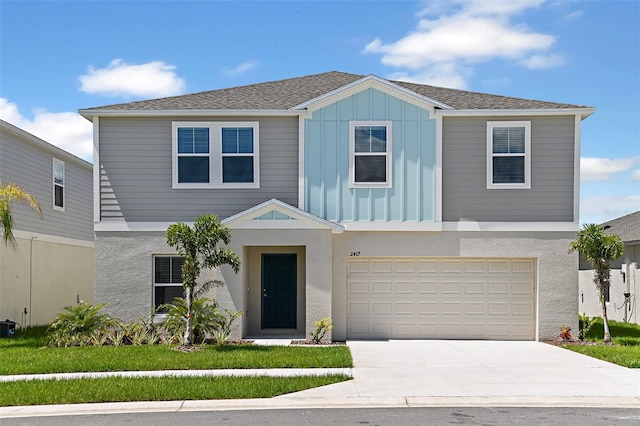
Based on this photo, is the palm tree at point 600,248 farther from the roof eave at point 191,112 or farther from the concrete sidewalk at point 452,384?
the roof eave at point 191,112

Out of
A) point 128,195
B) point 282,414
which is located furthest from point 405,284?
point 282,414

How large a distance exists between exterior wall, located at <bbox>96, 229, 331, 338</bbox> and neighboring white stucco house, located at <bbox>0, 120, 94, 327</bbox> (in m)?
4.29

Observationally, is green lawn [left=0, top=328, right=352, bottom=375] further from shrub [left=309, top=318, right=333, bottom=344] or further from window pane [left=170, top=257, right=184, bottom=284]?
window pane [left=170, top=257, right=184, bottom=284]

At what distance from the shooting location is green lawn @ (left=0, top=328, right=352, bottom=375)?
13.2 metres

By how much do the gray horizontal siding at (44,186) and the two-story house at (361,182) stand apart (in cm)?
434

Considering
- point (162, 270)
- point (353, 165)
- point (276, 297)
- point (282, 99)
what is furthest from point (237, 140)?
point (276, 297)

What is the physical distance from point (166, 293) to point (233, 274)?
7.29 ft

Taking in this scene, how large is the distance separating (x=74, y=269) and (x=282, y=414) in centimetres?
1865

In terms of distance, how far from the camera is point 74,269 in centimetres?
2638

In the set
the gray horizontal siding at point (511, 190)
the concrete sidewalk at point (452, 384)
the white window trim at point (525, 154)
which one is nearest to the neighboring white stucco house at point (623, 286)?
the gray horizontal siding at point (511, 190)

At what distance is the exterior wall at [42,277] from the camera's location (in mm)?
21141

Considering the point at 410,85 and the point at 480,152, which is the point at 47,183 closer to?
the point at 410,85

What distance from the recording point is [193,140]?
18.7m

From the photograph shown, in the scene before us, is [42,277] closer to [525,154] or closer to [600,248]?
[525,154]
